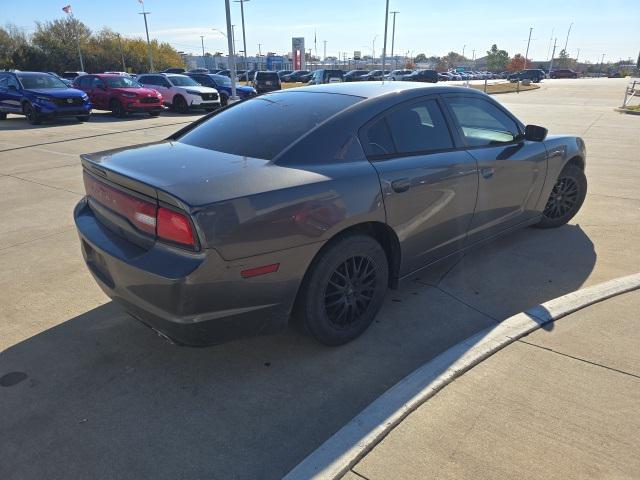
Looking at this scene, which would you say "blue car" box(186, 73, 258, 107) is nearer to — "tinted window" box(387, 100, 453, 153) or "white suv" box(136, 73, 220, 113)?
"white suv" box(136, 73, 220, 113)

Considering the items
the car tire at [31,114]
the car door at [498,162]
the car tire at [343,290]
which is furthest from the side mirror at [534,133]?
the car tire at [31,114]

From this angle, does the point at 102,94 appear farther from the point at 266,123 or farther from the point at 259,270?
the point at 259,270

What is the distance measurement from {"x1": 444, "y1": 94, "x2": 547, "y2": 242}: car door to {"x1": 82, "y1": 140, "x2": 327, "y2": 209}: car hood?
1.65 m

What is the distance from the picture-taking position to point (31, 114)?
15.5 m

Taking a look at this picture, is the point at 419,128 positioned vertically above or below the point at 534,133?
above

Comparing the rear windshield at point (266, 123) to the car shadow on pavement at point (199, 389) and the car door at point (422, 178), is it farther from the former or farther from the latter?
the car shadow on pavement at point (199, 389)

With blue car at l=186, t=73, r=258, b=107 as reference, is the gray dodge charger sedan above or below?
above

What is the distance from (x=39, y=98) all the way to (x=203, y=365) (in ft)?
51.1

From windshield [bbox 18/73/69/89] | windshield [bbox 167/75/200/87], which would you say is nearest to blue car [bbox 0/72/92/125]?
windshield [bbox 18/73/69/89]

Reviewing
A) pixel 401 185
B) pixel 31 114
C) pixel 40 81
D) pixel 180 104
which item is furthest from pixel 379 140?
pixel 180 104

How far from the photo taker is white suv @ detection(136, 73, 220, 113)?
19.2 metres

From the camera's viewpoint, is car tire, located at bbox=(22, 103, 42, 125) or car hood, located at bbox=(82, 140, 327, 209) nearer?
car hood, located at bbox=(82, 140, 327, 209)

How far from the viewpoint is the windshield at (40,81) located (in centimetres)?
1574

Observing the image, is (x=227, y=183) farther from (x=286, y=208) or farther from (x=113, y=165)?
(x=113, y=165)
